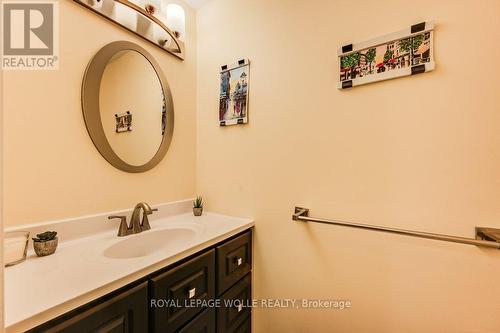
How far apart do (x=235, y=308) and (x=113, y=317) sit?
68 centimetres

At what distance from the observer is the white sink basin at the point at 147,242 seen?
0.97m

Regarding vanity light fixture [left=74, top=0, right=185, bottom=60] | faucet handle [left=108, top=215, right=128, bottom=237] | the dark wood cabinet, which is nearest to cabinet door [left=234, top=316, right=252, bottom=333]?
the dark wood cabinet

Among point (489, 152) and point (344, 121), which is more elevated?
point (344, 121)

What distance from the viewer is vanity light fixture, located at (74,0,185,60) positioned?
106 cm

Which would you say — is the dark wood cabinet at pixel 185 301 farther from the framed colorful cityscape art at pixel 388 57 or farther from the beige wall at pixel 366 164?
the framed colorful cityscape art at pixel 388 57

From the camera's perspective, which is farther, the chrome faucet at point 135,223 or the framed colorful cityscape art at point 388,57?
the chrome faucet at point 135,223

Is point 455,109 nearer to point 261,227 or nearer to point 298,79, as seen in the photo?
point 298,79

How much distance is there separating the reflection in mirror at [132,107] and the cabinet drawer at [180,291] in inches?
27.0

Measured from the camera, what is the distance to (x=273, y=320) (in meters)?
1.24

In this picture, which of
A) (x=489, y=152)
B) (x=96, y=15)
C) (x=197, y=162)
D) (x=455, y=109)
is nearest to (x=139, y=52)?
(x=96, y=15)

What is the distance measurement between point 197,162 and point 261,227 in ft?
2.30

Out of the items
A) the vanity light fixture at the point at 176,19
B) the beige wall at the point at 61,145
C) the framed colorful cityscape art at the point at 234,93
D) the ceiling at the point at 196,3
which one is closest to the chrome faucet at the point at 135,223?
the beige wall at the point at 61,145

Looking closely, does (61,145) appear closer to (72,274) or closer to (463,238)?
(72,274)

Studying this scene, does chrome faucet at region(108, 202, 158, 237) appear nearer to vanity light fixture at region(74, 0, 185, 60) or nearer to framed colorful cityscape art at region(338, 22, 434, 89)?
vanity light fixture at region(74, 0, 185, 60)
